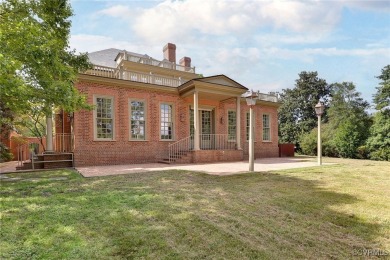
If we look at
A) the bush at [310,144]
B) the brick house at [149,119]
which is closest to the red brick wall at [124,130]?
the brick house at [149,119]

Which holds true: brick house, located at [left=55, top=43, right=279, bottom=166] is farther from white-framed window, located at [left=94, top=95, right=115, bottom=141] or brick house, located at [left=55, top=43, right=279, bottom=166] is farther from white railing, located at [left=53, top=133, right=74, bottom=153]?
white railing, located at [left=53, top=133, right=74, bottom=153]

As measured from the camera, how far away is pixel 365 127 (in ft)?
65.4

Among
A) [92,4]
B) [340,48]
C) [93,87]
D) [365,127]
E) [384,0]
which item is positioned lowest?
[365,127]

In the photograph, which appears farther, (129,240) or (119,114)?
(119,114)

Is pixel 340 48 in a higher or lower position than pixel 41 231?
higher

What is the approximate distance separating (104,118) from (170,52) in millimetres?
12037

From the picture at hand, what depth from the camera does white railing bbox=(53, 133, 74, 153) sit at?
11.7 m

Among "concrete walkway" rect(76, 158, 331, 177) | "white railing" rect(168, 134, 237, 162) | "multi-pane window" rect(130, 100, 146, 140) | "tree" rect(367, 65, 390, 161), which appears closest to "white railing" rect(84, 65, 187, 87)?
"multi-pane window" rect(130, 100, 146, 140)

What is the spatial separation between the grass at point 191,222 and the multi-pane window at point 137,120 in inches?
261

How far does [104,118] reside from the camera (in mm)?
11305

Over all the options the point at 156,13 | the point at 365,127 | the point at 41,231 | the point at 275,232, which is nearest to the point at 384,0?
the point at 156,13

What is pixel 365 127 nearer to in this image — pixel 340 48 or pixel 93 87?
pixel 340 48

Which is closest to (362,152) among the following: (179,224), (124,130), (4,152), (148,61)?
(148,61)

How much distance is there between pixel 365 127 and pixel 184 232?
22998 millimetres
